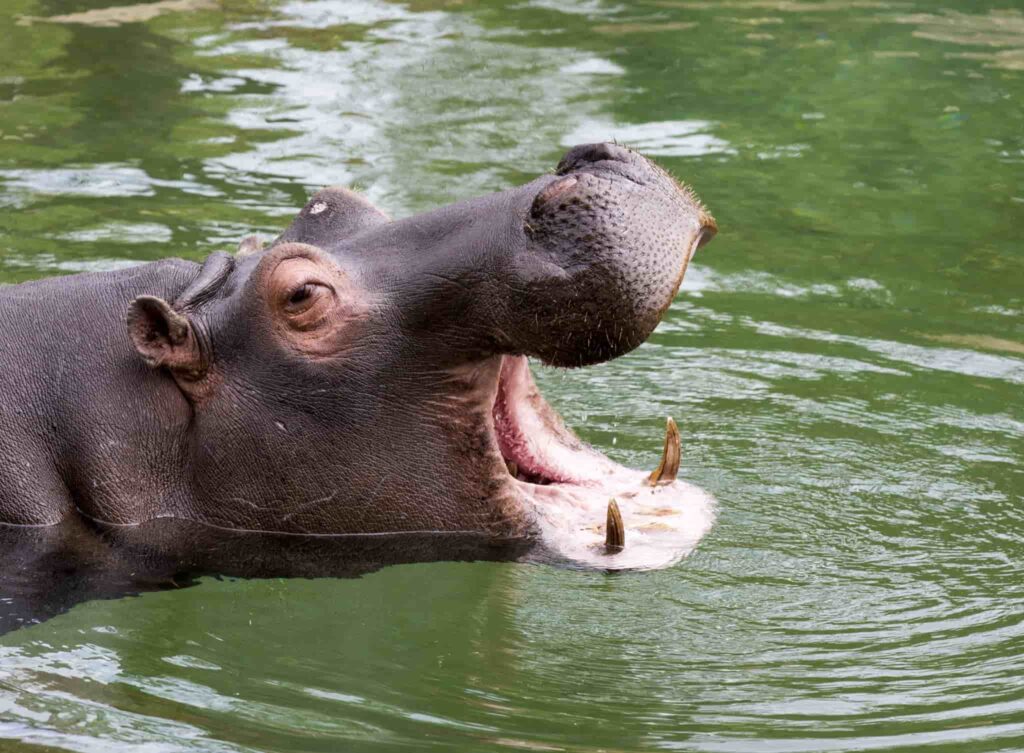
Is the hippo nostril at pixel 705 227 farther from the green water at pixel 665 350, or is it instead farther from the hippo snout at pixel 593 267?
the green water at pixel 665 350

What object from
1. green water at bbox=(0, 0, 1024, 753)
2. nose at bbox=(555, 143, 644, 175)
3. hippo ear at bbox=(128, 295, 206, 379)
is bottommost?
green water at bbox=(0, 0, 1024, 753)

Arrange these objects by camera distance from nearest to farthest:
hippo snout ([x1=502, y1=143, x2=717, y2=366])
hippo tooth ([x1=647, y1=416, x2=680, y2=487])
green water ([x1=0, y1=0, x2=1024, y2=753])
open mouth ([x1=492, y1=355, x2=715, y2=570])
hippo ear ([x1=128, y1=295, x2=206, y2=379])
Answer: hippo snout ([x1=502, y1=143, x2=717, y2=366]), green water ([x1=0, y1=0, x2=1024, y2=753]), hippo ear ([x1=128, y1=295, x2=206, y2=379]), open mouth ([x1=492, y1=355, x2=715, y2=570]), hippo tooth ([x1=647, y1=416, x2=680, y2=487])

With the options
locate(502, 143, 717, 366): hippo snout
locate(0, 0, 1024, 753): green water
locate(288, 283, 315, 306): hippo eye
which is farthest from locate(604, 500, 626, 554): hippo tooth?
locate(288, 283, 315, 306): hippo eye

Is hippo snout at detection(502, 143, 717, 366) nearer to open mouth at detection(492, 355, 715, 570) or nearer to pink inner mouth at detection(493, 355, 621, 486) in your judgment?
open mouth at detection(492, 355, 715, 570)

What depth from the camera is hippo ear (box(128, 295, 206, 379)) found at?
569cm

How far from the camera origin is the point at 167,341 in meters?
5.75

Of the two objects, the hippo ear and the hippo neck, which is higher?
the hippo ear

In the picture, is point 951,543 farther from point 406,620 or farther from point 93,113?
point 93,113

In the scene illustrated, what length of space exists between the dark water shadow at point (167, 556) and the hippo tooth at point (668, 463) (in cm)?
61

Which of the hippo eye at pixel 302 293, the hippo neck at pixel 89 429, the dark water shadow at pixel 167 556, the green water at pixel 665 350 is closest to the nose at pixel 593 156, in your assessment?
the hippo eye at pixel 302 293

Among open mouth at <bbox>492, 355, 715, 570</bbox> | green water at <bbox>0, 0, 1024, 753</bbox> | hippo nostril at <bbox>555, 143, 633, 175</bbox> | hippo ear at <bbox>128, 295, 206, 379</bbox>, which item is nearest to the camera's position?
green water at <bbox>0, 0, 1024, 753</bbox>

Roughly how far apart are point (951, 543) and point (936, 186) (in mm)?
5166

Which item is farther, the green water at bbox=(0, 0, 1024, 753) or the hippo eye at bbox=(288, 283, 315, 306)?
the hippo eye at bbox=(288, 283, 315, 306)

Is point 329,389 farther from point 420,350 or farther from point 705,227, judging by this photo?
point 705,227
